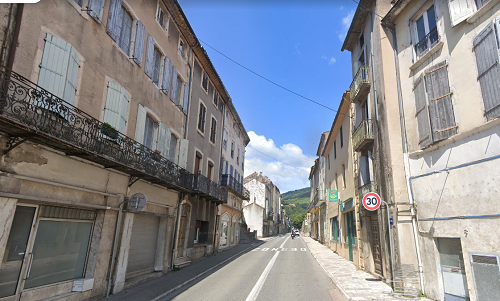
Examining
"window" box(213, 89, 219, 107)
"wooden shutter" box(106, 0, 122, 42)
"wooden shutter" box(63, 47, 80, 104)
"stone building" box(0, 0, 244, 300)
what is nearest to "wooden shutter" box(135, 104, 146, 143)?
"stone building" box(0, 0, 244, 300)

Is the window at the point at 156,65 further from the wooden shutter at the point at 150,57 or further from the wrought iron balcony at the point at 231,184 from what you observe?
the wrought iron balcony at the point at 231,184

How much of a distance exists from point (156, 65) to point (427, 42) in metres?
10.9

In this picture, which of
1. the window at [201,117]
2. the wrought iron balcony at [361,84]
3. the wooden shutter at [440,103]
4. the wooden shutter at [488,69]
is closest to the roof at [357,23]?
the wrought iron balcony at [361,84]

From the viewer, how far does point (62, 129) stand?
6.95m

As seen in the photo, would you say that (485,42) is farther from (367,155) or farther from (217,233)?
(217,233)

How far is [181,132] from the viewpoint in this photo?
1530 centimetres

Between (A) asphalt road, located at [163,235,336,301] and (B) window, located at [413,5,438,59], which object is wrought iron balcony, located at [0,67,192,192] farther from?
(B) window, located at [413,5,438,59]

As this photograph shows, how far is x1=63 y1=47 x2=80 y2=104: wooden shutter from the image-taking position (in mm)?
7563

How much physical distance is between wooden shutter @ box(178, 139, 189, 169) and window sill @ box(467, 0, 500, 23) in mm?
12394

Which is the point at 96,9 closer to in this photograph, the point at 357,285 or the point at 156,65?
the point at 156,65

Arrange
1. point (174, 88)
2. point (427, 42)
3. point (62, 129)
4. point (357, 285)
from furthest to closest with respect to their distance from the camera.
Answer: point (174, 88) → point (357, 285) → point (427, 42) → point (62, 129)

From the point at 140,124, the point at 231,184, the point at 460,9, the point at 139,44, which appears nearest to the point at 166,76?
the point at 139,44

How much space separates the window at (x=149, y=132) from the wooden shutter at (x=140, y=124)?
0.67 metres

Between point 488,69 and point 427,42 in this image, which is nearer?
point 488,69
